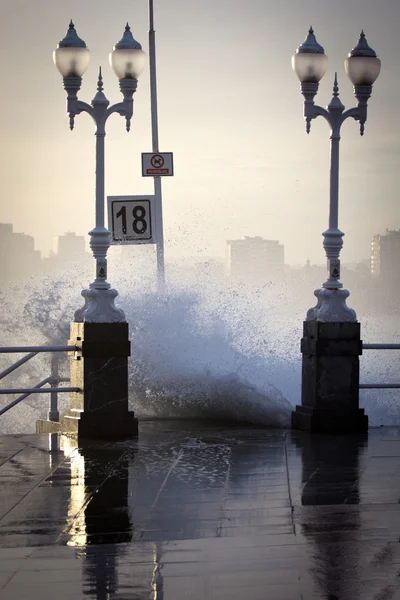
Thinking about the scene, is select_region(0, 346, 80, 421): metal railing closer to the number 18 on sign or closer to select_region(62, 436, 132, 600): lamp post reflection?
select_region(62, 436, 132, 600): lamp post reflection

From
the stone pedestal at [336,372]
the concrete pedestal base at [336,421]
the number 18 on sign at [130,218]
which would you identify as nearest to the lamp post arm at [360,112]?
the stone pedestal at [336,372]

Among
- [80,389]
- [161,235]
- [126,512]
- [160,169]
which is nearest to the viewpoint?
[126,512]

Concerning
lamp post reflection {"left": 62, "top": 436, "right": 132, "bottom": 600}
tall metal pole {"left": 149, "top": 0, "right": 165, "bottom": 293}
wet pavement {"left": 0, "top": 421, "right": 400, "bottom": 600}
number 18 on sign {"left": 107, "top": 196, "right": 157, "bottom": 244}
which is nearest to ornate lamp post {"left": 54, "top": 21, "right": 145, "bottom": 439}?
wet pavement {"left": 0, "top": 421, "right": 400, "bottom": 600}

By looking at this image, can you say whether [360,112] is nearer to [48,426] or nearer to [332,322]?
[332,322]

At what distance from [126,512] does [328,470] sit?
2.50 meters

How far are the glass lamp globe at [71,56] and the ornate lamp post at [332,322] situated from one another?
2460 mm

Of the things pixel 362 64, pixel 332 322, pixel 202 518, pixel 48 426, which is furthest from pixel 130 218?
pixel 202 518

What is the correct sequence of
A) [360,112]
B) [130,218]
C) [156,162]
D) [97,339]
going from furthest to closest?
[156,162] → [130,218] → [360,112] → [97,339]

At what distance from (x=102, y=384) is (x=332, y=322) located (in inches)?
106

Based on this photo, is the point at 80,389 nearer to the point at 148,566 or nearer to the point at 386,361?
the point at 148,566

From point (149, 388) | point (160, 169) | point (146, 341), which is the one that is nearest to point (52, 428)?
point (149, 388)

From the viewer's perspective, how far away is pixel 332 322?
44.8ft

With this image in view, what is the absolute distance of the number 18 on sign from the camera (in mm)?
14617

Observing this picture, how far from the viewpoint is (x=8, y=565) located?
7.13 meters
